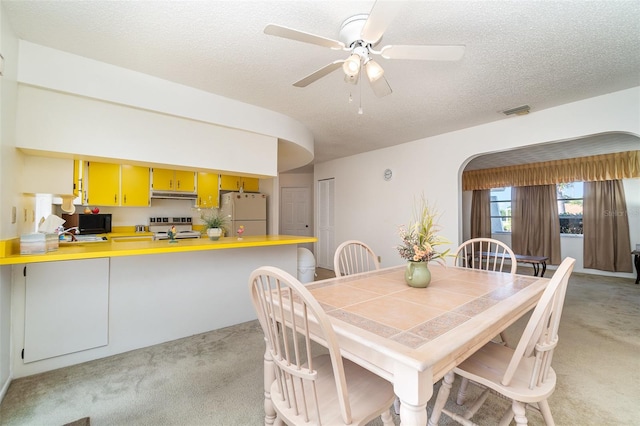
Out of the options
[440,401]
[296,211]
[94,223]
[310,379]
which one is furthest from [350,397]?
[296,211]

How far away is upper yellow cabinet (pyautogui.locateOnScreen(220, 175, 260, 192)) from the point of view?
4793mm

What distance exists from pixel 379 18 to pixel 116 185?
165 inches

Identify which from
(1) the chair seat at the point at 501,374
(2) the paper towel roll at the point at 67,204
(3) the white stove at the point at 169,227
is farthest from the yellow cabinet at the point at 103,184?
(1) the chair seat at the point at 501,374

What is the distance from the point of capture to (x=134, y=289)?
2377 mm

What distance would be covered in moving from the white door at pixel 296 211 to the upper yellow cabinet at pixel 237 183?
206 cm

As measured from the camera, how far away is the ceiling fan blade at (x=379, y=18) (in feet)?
3.77

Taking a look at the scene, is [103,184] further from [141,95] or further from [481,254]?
[481,254]

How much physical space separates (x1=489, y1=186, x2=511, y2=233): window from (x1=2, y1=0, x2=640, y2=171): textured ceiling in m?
4.60

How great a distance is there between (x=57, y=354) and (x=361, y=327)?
2.46 meters

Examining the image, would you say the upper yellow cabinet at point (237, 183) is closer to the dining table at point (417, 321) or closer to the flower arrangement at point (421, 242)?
the dining table at point (417, 321)

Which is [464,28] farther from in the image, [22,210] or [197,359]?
[22,210]

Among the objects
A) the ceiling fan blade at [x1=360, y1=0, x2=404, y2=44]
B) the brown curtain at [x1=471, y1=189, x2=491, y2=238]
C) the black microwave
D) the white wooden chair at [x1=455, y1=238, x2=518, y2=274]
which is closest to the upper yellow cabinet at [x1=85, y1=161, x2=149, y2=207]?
the black microwave

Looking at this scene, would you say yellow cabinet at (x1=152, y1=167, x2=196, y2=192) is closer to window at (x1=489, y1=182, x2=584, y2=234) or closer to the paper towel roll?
the paper towel roll

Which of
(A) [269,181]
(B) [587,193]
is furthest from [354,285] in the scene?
(B) [587,193]
